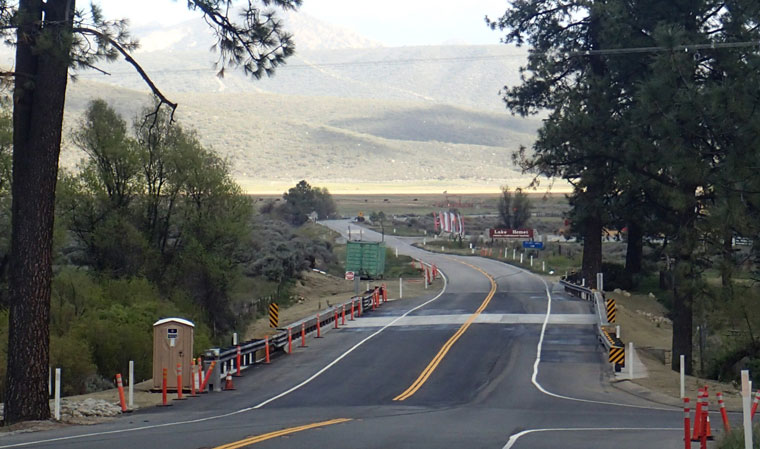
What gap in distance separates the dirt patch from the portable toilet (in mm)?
11016

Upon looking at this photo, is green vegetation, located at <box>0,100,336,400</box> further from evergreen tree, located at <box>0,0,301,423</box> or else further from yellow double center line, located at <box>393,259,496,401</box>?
evergreen tree, located at <box>0,0,301,423</box>

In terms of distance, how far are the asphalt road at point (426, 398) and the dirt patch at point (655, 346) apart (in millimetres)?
1382

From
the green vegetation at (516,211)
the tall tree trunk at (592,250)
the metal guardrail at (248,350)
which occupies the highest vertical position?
the green vegetation at (516,211)

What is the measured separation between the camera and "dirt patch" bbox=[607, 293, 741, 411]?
953 inches

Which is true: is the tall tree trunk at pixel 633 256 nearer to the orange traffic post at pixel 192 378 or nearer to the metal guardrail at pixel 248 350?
the metal guardrail at pixel 248 350

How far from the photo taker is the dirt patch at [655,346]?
24.2 m

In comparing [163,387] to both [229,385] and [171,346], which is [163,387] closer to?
[171,346]

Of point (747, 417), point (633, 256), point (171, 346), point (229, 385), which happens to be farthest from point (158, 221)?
point (747, 417)

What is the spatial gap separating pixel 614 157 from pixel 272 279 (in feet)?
81.3

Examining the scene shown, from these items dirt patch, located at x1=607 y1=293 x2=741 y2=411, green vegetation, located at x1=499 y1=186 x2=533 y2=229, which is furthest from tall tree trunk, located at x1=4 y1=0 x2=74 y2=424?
green vegetation, located at x1=499 y1=186 x2=533 y2=229

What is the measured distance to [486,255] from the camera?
78.2 metres

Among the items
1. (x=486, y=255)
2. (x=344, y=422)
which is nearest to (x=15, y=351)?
(x=344, y=422)

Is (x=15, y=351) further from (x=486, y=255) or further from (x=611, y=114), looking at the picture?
(x=486, y=255)

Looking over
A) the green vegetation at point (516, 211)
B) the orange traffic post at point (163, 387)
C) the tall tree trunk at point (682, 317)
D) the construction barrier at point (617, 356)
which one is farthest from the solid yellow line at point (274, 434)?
the green vegetation at point (516, 211)
